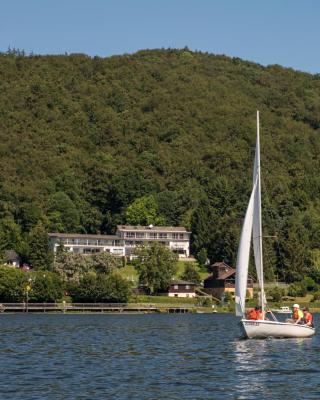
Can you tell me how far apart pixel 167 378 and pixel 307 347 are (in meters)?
19.6

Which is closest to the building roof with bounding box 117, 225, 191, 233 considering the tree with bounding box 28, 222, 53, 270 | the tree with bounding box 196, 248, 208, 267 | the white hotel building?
the white hotel building

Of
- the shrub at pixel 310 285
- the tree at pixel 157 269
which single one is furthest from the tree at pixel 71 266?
the shrub at pixel 310 285

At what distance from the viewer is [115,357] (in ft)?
183

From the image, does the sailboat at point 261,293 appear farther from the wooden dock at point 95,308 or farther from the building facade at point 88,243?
the building facade at point 88,243

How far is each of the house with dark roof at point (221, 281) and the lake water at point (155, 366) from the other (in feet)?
245

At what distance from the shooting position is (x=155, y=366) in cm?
5072

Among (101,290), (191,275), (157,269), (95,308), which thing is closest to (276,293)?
(157,269)

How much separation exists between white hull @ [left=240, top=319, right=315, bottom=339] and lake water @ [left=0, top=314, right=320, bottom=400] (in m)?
0.76

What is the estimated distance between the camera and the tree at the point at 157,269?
14738 cm

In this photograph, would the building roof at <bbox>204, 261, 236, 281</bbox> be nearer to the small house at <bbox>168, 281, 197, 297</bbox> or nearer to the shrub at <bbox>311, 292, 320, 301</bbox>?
the small house at <bbox>168, 281, 197, 297</bbox>

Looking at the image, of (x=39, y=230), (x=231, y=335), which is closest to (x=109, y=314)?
(x=39, y=230)

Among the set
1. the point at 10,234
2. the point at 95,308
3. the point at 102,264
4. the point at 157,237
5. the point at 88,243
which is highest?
the point at 157,237

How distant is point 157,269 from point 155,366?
317 feet

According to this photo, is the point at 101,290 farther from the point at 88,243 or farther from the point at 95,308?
the point at 88,243
